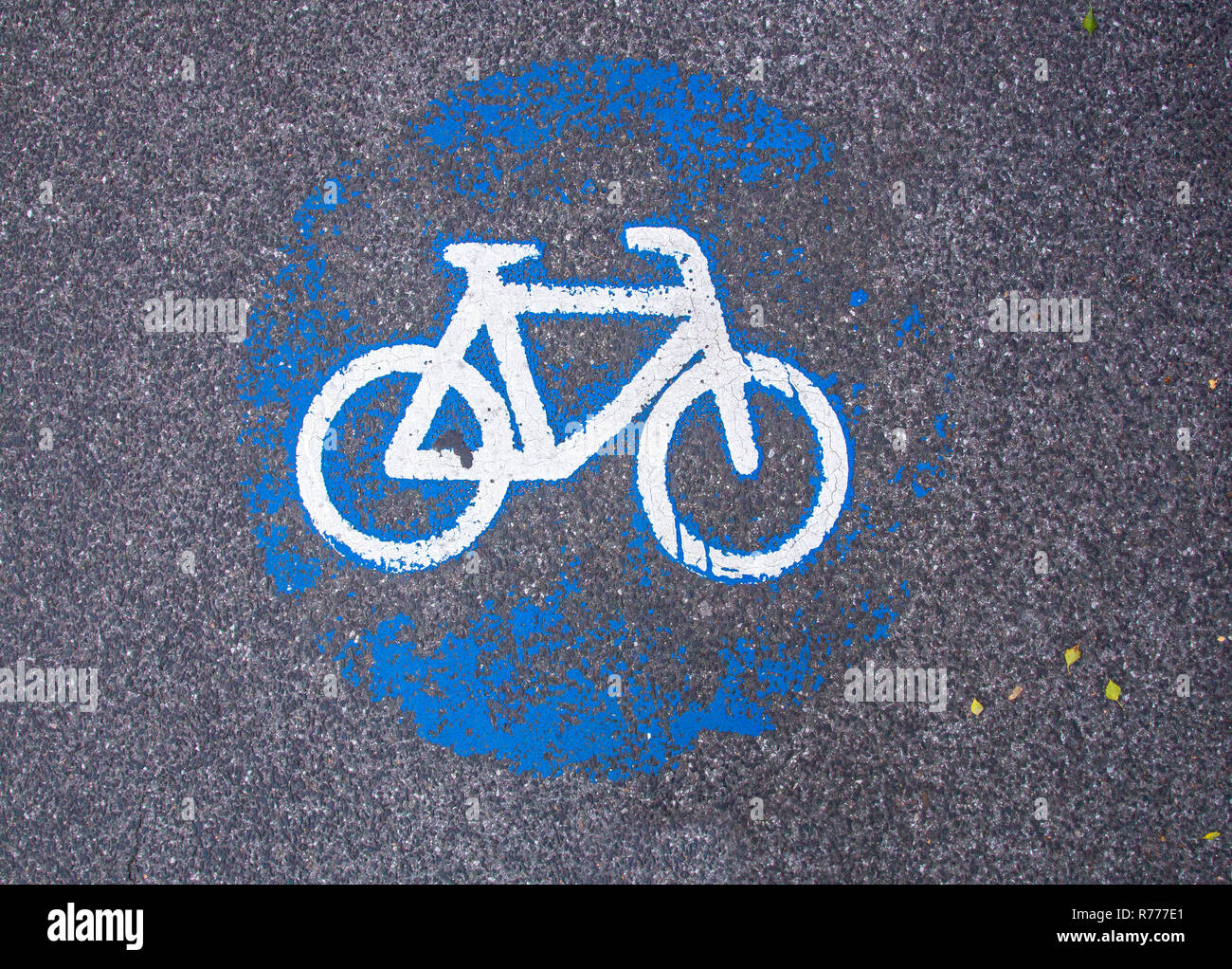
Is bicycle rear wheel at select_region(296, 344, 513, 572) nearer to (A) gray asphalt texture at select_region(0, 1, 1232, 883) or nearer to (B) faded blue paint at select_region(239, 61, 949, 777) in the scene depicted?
(B) faded blue paint at select_region(239, 61, 949, 777)

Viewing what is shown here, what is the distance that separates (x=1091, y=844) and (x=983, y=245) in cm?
220

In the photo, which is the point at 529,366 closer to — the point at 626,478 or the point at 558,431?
the point at 558,431

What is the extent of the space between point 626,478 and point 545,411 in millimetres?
384

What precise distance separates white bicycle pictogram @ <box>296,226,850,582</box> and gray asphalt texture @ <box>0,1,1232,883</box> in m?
0.15

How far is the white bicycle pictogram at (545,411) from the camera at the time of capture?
276 centimetres

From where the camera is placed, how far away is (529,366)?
2766mm

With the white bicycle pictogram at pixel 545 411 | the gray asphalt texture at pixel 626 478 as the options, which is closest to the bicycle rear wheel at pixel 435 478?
the white bicycle pictogram at pixel 545 411

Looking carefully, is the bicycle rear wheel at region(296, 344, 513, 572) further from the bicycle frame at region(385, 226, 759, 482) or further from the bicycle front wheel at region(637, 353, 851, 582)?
the bicycle front wheel at region(637, 353, 851, 582)

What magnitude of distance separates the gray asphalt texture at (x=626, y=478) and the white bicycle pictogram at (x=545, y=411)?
0.15 m

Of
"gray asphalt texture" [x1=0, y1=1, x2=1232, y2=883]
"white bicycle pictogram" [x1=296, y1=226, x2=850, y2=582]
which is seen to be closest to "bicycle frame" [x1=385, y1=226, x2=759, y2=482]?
"white bicycle pictogram" [x1=296, y1=226, x2=850, y2=582]

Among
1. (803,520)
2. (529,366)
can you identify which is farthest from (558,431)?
A: (803,520)

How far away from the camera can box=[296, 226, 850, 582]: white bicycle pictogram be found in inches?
108
